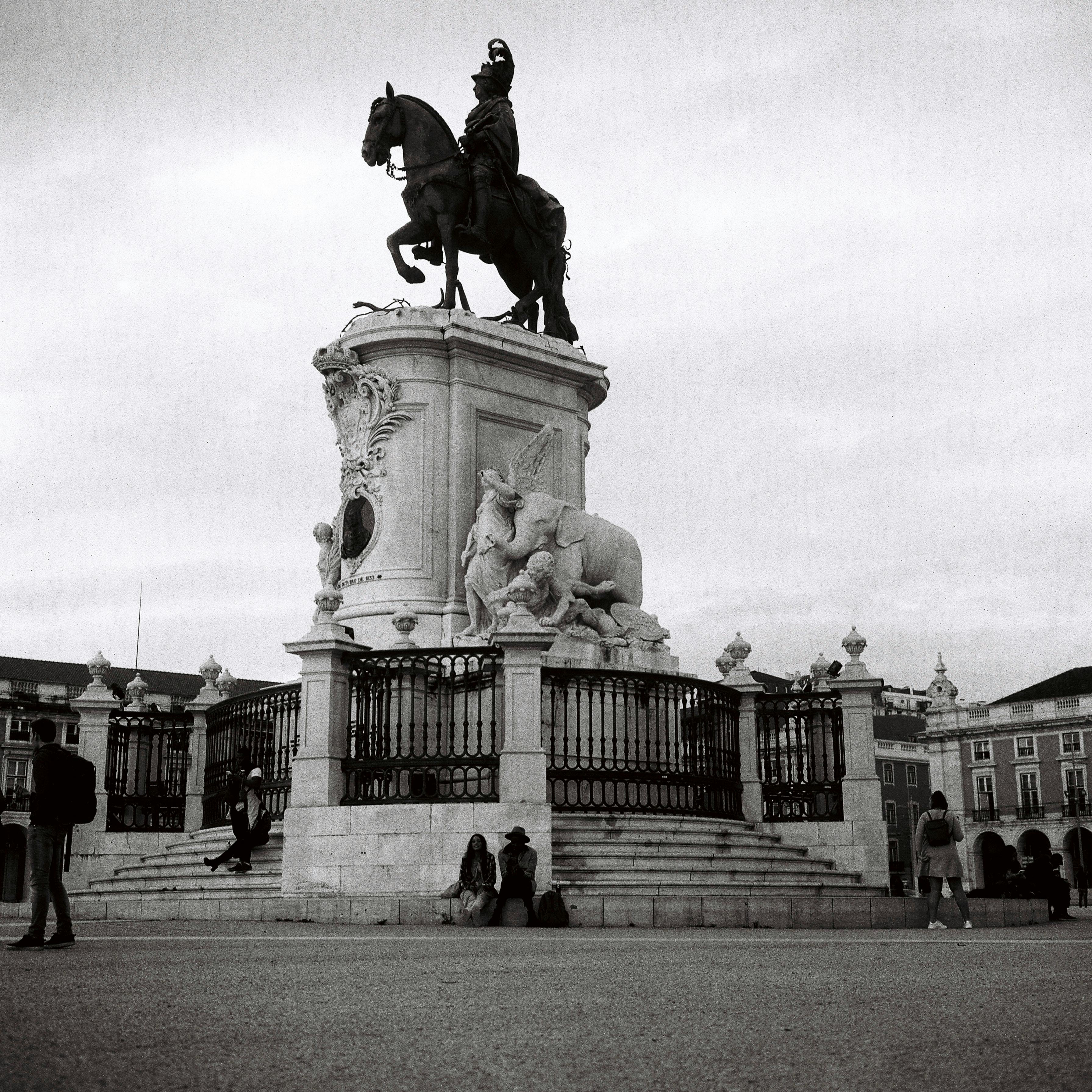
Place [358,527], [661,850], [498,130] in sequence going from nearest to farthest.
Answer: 1. [661,850]
2. [358,527]
3. [498,130]

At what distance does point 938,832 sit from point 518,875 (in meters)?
4.02

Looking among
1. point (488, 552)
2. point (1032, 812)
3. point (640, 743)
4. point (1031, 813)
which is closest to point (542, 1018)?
point (640, 743)

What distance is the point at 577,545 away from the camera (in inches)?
749

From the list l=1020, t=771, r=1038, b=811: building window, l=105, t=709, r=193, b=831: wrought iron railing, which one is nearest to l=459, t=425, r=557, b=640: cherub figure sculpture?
l=105, t=709, r=193, b=831: wrought iron railing

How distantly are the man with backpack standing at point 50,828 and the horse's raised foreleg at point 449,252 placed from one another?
1133 cm

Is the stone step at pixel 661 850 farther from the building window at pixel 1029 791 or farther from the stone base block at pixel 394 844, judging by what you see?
the building window at pixel 1029 791

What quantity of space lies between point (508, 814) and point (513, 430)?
7.46 metres

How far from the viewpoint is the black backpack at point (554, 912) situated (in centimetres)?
1305

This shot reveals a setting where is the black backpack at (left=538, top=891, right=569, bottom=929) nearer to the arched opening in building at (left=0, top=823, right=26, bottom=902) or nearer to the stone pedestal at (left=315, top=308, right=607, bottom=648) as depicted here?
the stone pedestal at (left=315, top=308, right=607, bottom=648)

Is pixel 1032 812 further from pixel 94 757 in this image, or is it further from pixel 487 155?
pixel 94 757

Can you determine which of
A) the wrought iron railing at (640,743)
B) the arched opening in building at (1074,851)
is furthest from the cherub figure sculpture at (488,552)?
the arched opening in building at (1074,851)

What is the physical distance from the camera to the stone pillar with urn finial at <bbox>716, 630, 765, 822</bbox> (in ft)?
58.7

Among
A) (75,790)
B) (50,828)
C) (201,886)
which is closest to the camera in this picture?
(50,828)

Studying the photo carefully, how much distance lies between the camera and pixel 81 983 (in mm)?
7156
